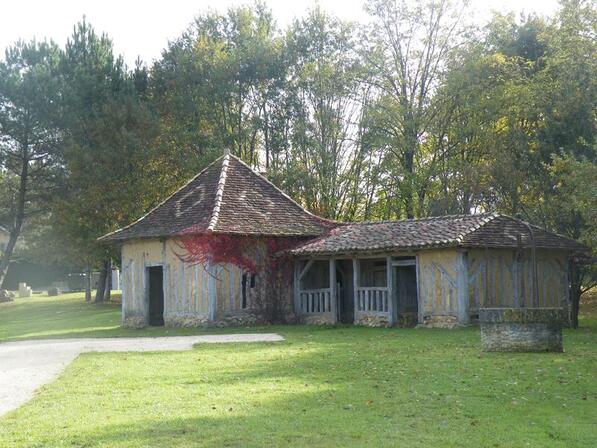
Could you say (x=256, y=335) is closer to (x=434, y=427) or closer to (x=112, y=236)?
(x=112, y=236)

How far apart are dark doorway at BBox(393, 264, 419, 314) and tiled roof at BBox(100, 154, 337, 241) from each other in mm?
2959

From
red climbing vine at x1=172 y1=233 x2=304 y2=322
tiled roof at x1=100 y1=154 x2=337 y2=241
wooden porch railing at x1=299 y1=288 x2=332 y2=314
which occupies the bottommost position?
wooden porch railing at x1=299 y1=288 x2=332 y2=314

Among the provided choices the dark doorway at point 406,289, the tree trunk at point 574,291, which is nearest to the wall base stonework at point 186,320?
the dark doorway at point 406,289

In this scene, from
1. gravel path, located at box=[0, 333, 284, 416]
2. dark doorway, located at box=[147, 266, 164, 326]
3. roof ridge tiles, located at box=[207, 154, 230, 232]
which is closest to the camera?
gravel path, located at box=[0, 333, 284, 416]

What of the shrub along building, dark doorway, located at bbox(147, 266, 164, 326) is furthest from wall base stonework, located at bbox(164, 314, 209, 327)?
dark doorway, located at bbox(147, 266, 164, 326)

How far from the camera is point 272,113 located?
41344mm

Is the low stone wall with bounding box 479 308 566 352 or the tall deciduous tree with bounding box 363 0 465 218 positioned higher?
the tall deciduous tree with bounding box 363 0 465 218

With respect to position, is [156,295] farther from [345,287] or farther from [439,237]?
[439,237]

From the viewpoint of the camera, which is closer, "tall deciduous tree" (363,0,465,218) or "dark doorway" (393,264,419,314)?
"dark doorway" (393,264,419,314)

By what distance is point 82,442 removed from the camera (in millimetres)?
8055

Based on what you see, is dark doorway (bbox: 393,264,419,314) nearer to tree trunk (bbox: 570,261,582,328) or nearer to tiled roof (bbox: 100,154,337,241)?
tiled roof (bbox: 100,154,337,241)

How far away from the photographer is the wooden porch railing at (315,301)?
2650cm

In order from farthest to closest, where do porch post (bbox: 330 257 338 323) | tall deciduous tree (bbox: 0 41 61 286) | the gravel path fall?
tall deciduous tree (bbox: 0 41 61 286) → porch post (bbox: 330 257 338 323) → the gravel path

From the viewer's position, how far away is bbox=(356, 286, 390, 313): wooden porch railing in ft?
82.0
